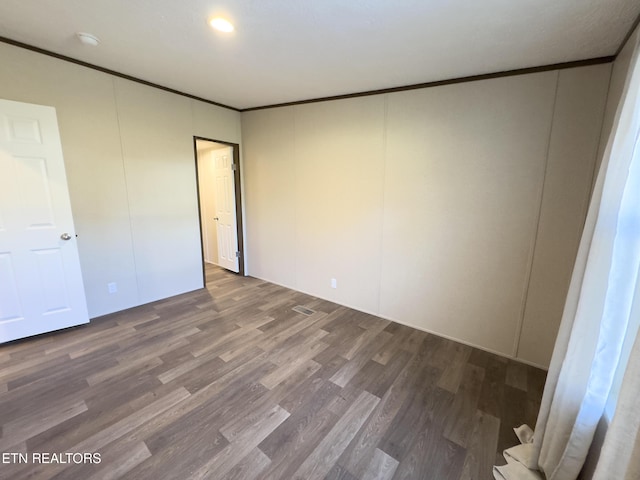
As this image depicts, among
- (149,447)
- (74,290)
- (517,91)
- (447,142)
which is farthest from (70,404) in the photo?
(517,91)

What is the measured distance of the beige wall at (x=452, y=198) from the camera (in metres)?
2.15

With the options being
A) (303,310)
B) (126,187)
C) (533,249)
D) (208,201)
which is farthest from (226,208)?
(533,249)

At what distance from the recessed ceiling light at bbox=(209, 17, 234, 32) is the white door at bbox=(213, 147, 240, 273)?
249cm

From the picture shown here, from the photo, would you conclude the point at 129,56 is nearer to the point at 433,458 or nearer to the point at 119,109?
the point at 119,109

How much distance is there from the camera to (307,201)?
11.9ft

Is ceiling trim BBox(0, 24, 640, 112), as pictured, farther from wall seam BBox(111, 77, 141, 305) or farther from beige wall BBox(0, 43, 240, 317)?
wall seam BBox(111, 77, 141, 305)

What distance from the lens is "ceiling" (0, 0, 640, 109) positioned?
1.58 metres

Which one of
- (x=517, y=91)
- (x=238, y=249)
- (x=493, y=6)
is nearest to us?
(x=493, y=6)

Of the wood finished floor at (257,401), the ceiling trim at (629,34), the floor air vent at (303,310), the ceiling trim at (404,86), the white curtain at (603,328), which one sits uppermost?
the ceiling trim at (404,86)

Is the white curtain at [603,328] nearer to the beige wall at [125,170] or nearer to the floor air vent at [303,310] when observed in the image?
the floor air vent at [303,310]

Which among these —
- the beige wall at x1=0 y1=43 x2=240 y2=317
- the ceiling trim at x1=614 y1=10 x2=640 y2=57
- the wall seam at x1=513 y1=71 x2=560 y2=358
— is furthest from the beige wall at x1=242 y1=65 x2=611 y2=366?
the beige wall at x1=0 y1=43 x2=240 y2=317

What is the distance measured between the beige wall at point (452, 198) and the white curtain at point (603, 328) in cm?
107

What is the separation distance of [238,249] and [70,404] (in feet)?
9.36

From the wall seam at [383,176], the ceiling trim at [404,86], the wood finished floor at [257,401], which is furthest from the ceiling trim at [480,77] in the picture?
the wood finished floor at [257,401]
